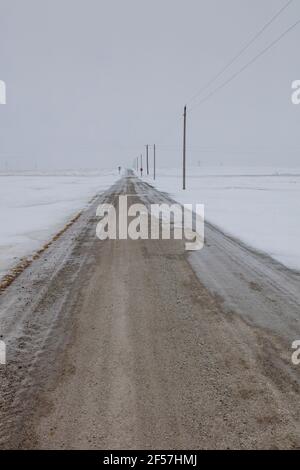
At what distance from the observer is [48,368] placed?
370 centimetres

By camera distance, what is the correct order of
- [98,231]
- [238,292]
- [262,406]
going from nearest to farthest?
[262,406]
[238,292]
[98,231]

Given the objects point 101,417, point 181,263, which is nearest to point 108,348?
point 101,417

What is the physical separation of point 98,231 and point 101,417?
8986 millimetres

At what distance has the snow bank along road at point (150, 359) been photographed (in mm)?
2830

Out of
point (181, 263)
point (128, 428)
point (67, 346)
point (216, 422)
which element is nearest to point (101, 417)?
point (128, 428)

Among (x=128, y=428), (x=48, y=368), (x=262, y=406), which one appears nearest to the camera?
(x=128, y=428)

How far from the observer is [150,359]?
3863mm

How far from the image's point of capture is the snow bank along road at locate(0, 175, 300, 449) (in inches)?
111

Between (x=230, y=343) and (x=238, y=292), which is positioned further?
(x=238, y=292)

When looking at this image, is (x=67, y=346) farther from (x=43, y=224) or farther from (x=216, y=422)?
(x=43, y=224)

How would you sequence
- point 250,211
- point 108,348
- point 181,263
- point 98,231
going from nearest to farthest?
point 108,348
point 181,263
point 98,231
point 250,211

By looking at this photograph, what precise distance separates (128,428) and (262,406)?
3.77 ft
